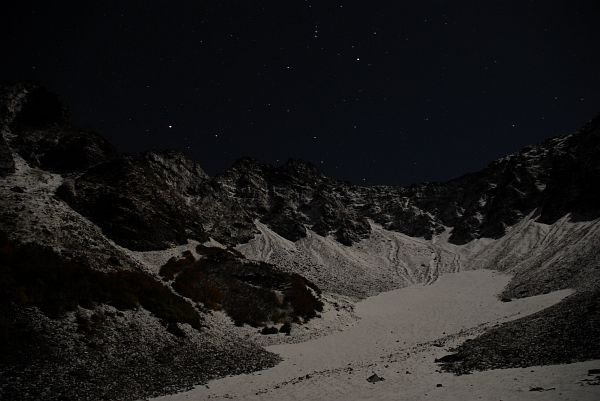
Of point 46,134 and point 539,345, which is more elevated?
point 46,134

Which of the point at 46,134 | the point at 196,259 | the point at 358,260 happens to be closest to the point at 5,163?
the point at 46,134

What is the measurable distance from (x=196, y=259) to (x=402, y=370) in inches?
1467

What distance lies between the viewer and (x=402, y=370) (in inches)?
842

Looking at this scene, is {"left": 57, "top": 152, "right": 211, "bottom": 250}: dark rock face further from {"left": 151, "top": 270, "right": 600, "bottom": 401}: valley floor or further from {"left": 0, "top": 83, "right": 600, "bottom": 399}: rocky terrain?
{"left": 151, "top": 270, "right": 600, "bottom": 401}: valley floor

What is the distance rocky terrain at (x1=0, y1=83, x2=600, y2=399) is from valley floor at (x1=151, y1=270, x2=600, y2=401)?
2.11m

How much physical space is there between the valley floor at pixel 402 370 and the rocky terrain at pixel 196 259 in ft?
6.92

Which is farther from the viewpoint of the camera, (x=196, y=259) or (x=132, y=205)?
(x=132, y=205)

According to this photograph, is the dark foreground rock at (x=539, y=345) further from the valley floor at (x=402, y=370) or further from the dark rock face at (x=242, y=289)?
Answer: the dark rock face at (x=242, y=289)

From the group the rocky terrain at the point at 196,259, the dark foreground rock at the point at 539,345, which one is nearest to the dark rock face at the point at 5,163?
the rocky terrain at the point at 196,259

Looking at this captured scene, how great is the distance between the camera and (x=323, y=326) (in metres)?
41.9

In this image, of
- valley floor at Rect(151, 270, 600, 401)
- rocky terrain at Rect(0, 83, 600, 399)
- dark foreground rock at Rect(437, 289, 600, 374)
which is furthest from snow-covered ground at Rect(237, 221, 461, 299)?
dark foreground rock at Rect(437, 289, 600, 374)

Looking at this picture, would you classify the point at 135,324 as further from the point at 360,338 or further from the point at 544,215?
the point at 544,215

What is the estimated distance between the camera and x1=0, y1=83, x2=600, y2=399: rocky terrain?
69.4ft

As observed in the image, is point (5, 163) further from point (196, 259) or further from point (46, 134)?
point (196, 259)
